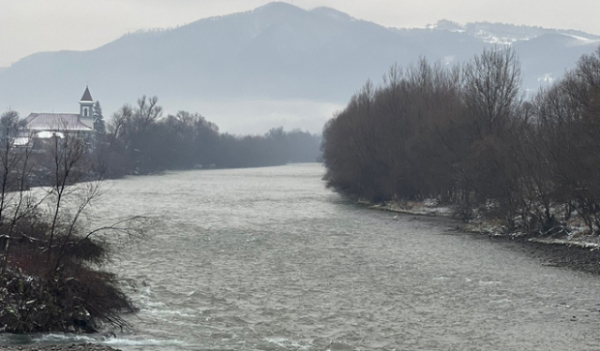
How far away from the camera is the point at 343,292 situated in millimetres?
25203

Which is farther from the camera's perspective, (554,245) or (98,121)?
(98,121)

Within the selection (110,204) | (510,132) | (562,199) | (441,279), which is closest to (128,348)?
(441,279)

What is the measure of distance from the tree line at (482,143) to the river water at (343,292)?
4675 millimetres

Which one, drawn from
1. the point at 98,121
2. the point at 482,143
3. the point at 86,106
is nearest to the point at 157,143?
the point at 98,121

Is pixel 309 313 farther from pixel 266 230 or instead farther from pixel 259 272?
pixel 266 230

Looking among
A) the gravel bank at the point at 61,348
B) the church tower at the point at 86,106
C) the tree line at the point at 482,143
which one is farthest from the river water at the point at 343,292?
the church tower at the point at 86,106

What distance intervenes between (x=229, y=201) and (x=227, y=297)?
1702 inches

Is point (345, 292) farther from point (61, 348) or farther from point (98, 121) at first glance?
point (98, 121)

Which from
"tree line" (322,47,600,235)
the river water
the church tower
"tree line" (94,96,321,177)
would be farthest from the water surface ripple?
the church tower

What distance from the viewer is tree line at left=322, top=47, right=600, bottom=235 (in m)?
39.2

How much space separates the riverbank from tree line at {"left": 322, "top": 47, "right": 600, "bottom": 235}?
98 cm

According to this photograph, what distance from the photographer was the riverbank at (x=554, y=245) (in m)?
32.0

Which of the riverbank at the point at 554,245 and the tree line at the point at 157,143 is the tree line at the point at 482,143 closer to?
the riverbank at the point at 554,245

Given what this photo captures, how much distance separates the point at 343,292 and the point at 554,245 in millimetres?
17709
